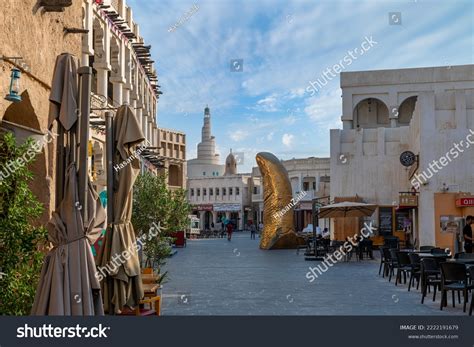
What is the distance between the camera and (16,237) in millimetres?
6574

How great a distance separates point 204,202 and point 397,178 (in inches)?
2273

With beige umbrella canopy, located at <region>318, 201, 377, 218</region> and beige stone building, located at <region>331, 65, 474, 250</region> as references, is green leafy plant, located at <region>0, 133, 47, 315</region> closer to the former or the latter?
beige umbrella canopy, located at <region>318, 201, 377, 218</region>

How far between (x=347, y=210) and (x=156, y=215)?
41.1 feet

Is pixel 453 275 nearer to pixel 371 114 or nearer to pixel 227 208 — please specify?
pixel 371 114

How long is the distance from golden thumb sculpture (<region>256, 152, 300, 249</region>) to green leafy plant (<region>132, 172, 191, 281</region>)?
1758 cm

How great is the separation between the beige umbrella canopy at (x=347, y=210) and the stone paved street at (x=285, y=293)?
12.2 ft

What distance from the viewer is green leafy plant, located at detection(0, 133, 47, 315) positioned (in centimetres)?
654
